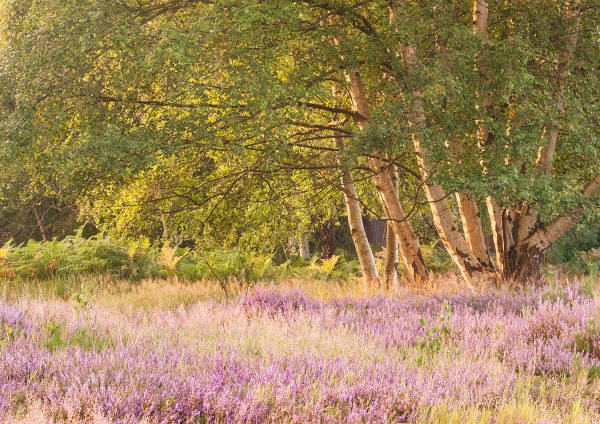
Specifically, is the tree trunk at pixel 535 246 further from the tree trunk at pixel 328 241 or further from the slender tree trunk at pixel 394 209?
the tree trunk at pixel 328 241

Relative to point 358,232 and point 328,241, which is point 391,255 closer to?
point 358,232

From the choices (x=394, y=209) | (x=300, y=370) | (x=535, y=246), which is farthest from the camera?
(x=394, y=209)

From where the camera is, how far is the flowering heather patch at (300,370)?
386 cm

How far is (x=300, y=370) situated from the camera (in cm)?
455

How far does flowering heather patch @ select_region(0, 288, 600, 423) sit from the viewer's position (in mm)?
3861

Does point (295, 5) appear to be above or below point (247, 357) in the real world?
above

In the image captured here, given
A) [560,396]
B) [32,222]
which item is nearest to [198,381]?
[560,396]

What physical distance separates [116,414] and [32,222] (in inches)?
1165

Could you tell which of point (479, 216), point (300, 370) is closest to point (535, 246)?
point (479, 216)

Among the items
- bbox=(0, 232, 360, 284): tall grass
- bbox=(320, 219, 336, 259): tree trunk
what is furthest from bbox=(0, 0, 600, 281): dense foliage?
bbox=(320, 219, 336, 259): tree trunk

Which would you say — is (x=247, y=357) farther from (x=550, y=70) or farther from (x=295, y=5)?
(x=550, y=70)

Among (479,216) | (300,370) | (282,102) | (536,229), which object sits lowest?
(300,370)

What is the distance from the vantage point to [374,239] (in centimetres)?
2919

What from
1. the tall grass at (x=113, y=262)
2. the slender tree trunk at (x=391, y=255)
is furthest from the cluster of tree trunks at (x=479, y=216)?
the tall grass at (x=113, y=262)
